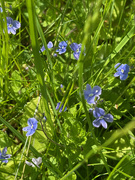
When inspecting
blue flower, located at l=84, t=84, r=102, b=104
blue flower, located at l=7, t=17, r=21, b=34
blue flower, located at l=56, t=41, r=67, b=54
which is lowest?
blue flower, located at l=84, t=84, r=102, b=104

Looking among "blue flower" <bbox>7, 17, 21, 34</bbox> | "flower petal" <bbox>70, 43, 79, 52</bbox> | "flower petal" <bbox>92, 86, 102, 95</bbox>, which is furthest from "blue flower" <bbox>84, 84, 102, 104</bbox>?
"blue flower" <bbox>7, 17, 21, 34</bbox>

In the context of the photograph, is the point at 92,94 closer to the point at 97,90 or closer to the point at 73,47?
the point at 97,90

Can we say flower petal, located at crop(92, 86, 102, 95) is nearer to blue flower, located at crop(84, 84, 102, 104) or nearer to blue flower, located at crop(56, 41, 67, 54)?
blue flower, located at crop(84, 84, 102, 104)

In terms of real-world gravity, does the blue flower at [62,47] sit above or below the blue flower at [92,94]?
above


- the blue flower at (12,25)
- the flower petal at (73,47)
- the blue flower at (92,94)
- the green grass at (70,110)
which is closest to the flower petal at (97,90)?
the blue flower at (92,94)

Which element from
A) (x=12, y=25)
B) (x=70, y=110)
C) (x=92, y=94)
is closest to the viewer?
(x=92, y=94)

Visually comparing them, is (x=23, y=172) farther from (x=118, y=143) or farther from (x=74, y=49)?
(x=74, y=49)

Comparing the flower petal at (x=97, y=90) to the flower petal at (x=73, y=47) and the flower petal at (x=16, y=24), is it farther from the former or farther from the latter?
the flower petal at (x=16, y=24)

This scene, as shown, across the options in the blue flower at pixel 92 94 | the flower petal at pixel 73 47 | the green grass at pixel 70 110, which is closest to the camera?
the blue flower at pixel 92 94

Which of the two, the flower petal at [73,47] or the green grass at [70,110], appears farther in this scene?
the flower petal at [73,47]

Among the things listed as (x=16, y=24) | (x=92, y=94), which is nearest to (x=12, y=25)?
(x=16, y=24)

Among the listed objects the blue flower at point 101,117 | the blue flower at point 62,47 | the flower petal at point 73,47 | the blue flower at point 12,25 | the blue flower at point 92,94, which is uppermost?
the blue flower at point 12,25
